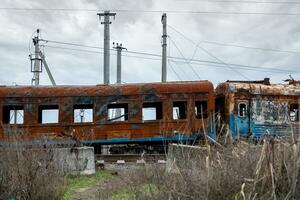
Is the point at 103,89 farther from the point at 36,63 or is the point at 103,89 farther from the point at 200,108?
the point at 36,63

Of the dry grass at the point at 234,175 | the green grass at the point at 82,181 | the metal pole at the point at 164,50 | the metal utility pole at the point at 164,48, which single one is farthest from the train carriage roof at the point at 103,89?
the dry grass at the point at 234,175

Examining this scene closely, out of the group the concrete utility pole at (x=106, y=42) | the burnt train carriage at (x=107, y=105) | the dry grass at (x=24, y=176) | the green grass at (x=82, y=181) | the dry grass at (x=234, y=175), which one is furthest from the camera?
the concrete utility pole at (x=106, y=42)

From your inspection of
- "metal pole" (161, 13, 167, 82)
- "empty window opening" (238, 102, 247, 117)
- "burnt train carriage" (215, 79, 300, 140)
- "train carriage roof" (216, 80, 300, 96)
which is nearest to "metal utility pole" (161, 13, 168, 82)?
"metal pole" (161, 13, 167, 82)

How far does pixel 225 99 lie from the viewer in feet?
62.6

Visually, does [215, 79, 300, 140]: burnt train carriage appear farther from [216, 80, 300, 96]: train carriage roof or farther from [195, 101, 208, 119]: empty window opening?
[195, 101, 208, 119]: empty window opening

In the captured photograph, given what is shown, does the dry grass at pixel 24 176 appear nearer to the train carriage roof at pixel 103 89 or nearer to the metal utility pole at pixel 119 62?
the train carriage roof at pixel 103 89

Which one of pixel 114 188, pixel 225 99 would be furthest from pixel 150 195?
pixel 225 99

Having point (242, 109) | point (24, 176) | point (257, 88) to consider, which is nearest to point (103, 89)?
point (242, 109)

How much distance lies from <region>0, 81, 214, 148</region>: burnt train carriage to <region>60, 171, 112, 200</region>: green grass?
150 inches

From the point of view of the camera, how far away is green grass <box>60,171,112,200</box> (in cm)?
1068

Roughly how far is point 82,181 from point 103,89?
20.8 ft

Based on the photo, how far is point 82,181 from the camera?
12.7 meters

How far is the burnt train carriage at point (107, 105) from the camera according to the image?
59.5ft

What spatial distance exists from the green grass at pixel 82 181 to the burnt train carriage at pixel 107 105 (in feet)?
12.5
